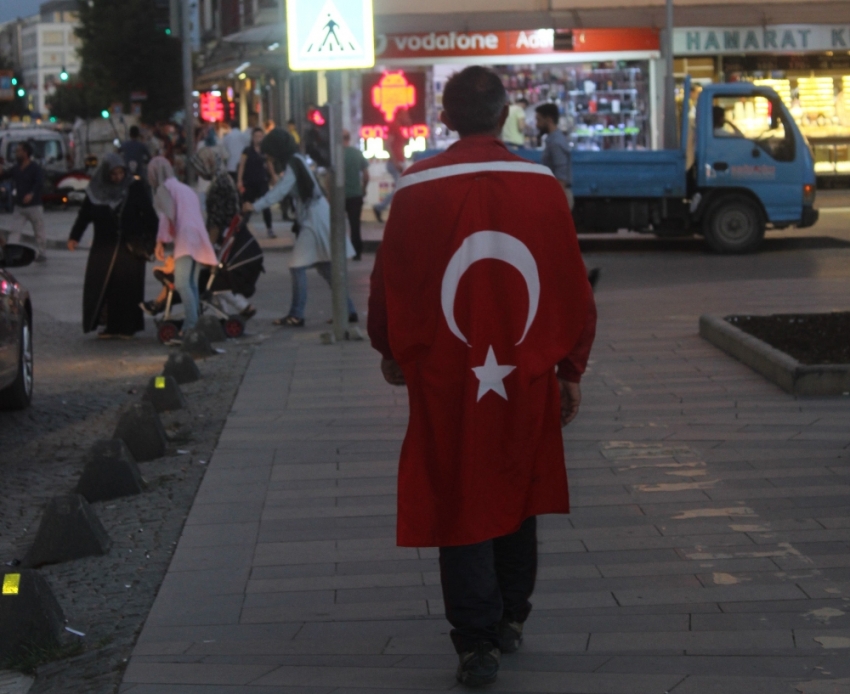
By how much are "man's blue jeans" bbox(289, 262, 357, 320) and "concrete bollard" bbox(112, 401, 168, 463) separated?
499 cm

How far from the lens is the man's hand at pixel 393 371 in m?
4.07

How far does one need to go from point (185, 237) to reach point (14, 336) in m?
3.24

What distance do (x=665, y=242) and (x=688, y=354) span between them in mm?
11818

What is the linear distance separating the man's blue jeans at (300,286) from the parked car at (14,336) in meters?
3.14

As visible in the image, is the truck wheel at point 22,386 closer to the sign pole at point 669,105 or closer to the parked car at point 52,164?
the sign pole at point 669,105

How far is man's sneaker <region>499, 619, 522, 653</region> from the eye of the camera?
423cm

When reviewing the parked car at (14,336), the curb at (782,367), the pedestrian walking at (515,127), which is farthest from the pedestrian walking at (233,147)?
the curb at (782,367)

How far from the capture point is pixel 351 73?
29875 mm

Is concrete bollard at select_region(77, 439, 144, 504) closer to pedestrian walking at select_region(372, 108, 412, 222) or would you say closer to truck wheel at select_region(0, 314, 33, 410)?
truck wheel at select_region(0, 314, 33, 410)

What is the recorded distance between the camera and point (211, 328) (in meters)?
12.1

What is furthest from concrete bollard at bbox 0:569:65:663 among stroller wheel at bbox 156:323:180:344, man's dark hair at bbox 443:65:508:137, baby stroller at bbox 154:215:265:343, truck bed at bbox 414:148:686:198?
truck bed at bbox 414:148:686:198

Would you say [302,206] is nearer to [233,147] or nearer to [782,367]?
[782,367]

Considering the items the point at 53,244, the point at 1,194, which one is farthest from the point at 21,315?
the point at 1,194

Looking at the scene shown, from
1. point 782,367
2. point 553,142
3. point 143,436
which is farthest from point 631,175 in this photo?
point 143,436
